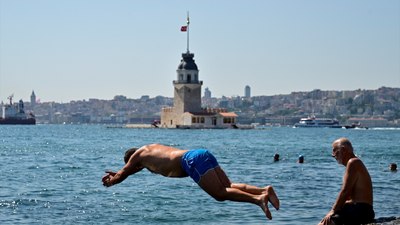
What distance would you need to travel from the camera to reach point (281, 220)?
70.4ft

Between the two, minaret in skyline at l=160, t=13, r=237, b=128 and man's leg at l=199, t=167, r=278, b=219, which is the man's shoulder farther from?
minaret in skyline at l=160, t=13, r=237, b=128

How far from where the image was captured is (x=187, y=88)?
537ft

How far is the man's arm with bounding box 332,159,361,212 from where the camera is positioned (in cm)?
1167

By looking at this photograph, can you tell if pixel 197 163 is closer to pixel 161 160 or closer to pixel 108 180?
pixel 161 160

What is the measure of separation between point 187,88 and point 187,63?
5.73 meters

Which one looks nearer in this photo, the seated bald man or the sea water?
the seated bald man

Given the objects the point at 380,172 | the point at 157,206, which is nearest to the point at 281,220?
the point at 157,206

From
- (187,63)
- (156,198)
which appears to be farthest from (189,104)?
(156,198)

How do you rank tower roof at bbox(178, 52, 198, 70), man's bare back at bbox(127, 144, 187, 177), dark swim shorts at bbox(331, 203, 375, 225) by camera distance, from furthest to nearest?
tower roof at bbox(178, 52, 198, 70) → dark swim shorts at bbox(331, 203, 375, 225) → man's bare back at bbox(127, 144, 187, 177)

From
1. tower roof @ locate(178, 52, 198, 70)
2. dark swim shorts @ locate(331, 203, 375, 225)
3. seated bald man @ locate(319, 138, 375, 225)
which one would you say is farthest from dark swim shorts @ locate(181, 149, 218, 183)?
tower roof @ locate(178, 52, 198, 70)

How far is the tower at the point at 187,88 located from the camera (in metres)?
164

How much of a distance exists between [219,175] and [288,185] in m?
22.3

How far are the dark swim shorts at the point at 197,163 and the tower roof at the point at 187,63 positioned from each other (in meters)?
154

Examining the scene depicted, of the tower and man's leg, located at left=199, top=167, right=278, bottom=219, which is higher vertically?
the tower
